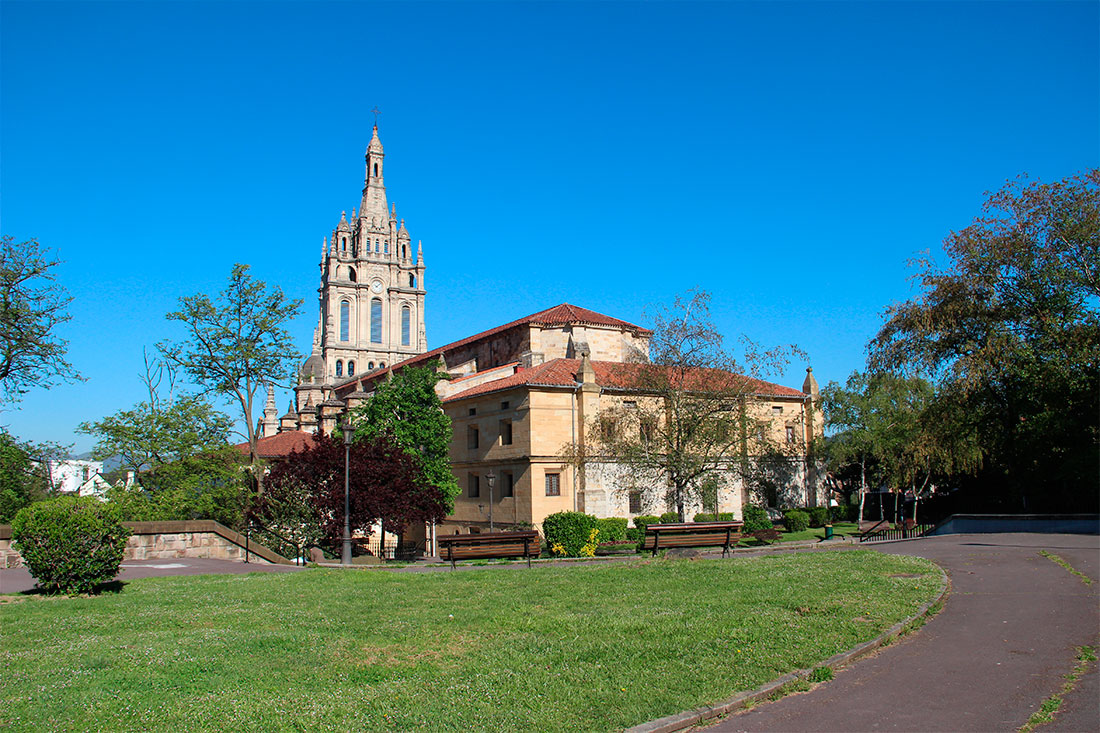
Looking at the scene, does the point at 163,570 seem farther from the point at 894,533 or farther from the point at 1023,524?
the point at 894,533

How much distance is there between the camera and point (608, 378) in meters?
40.1

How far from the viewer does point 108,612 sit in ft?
35.0

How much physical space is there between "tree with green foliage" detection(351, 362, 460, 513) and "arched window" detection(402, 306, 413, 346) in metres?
68.0

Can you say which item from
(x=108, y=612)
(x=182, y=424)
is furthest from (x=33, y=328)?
(x=108, y=612)

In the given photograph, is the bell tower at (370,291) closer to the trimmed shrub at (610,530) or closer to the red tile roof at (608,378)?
the red tile roof at (608,378)

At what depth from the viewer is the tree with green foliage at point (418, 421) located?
1519 inches

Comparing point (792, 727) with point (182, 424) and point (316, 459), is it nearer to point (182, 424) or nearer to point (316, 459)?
point (316, 459)

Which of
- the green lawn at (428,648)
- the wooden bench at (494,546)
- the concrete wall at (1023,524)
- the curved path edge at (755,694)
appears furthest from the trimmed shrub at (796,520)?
the curved path edge at (755,694)

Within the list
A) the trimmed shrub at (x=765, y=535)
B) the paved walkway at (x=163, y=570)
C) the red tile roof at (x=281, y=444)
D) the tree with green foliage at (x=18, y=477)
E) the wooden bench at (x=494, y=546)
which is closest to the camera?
the paved walkway at (x=163, y=570)

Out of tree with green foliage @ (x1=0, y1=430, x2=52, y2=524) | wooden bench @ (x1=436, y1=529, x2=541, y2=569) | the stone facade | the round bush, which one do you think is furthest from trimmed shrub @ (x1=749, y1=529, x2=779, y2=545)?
the stone facade

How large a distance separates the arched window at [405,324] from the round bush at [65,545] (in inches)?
3775

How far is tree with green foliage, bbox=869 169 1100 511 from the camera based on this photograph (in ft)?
83.4

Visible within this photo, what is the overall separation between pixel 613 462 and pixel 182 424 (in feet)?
66.6

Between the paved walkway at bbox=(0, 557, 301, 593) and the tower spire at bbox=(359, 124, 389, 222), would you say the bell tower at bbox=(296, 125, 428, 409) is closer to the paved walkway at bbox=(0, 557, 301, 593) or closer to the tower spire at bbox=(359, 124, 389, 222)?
the tower spire at bbox=(359, 124, 389, 222)
